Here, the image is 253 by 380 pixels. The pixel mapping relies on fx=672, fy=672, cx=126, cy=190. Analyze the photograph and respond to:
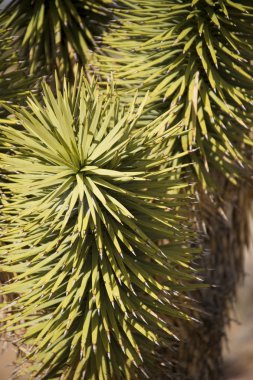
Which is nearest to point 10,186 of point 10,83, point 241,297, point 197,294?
point 10,83

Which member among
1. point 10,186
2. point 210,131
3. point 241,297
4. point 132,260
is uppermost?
→ point 210,131

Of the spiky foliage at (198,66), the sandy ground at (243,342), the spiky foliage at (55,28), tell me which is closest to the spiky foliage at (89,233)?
the spiky foliage at (198,66)

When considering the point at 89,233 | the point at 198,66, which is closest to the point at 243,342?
the point at 198,66

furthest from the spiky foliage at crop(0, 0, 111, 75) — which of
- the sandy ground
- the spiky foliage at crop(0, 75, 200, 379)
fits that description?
the sandy ground

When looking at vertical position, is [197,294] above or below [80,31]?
below

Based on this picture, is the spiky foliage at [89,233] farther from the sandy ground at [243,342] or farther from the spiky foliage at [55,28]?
the sandy ground at [243,342]

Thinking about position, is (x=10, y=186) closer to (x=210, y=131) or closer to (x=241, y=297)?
(x=210, y=131)

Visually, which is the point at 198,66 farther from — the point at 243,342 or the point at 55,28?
the point at 243,342
